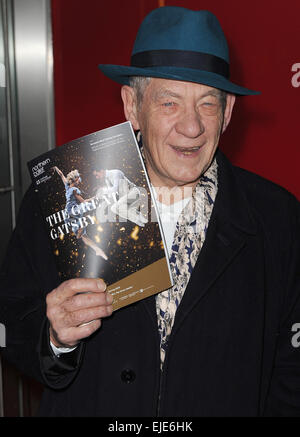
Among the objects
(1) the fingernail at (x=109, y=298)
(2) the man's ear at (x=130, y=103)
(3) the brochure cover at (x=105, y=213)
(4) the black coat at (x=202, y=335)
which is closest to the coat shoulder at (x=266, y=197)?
(4) the black coat at (x=202, y=335)

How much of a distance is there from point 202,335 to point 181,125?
50 centimetres

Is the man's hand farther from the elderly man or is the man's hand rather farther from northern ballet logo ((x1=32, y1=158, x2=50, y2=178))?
northern ballet logo ((x1=32, y1=158, x2=50, y2=178))

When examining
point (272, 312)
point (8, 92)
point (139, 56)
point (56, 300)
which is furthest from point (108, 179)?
point (8, 92)

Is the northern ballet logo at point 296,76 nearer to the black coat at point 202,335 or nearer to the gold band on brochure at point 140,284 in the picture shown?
the black coat at point 202,335

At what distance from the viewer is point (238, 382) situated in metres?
1.22

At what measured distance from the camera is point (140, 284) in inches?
40.4

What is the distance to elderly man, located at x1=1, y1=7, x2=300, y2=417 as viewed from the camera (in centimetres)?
118

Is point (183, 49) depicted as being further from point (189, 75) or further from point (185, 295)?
point (185, 295)

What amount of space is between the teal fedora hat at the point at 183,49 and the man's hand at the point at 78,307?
514 millimetres

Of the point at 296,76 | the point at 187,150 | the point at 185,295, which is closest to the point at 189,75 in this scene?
the point at 187,150

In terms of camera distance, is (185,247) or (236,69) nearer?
(185,247)

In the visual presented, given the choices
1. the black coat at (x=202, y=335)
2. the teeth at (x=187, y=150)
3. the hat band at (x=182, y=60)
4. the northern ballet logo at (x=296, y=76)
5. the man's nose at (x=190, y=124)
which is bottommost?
the black coat at (x=202, y=335)

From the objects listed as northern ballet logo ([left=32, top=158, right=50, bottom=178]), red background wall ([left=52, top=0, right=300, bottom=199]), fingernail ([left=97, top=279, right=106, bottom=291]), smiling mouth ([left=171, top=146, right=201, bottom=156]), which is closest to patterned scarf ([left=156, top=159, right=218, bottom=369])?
smiling mouth ([left=171, top=146, right=201, bottom=156])

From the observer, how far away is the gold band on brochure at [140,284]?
102 cm
